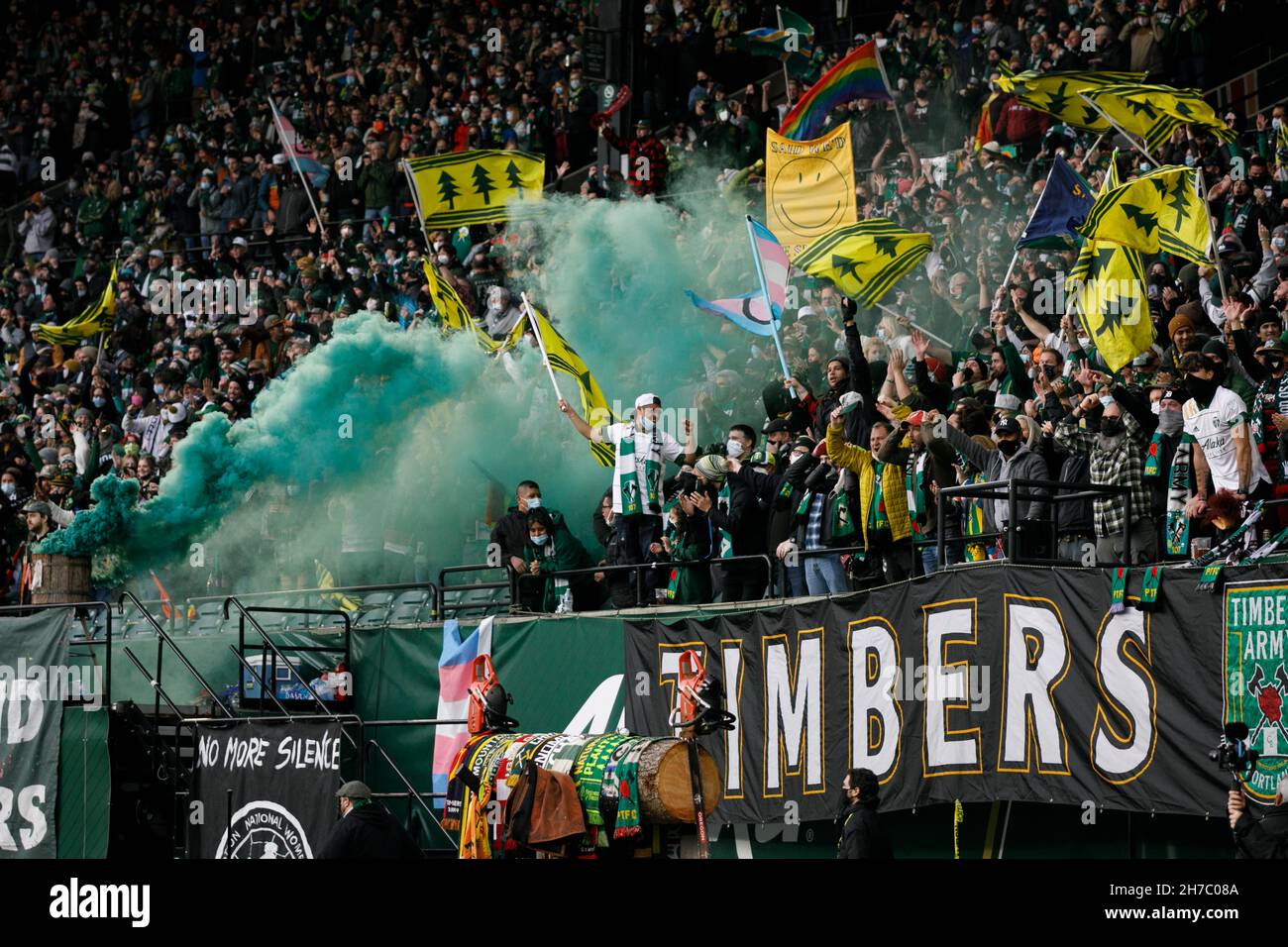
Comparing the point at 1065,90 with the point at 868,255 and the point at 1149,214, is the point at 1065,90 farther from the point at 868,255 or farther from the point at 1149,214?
the point at 1149,214

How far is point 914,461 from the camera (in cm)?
1390

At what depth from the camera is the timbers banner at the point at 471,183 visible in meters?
21.9

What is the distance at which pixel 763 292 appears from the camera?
17.7m

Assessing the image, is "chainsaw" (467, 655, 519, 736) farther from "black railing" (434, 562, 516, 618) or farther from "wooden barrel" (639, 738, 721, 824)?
"black railing" (434, 562, 516, 618)

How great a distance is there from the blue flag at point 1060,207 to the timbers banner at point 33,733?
8.77 metres

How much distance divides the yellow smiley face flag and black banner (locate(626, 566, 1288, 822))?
4.84m

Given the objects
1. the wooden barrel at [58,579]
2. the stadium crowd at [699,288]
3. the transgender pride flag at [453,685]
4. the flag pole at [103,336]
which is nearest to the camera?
the stadium crowd at [699,288]

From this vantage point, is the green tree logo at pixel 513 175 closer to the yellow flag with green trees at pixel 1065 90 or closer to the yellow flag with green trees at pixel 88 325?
the yellow flag with green trees at pixel 1065 90

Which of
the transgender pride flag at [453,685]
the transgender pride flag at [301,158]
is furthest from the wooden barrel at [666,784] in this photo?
the transgender pride flag at [301,158]

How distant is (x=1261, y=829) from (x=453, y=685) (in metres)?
9.79

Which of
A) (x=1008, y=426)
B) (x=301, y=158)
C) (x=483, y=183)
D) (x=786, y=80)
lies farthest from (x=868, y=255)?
(x=301, y=158)

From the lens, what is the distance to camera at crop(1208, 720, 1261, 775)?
33.1 ft
